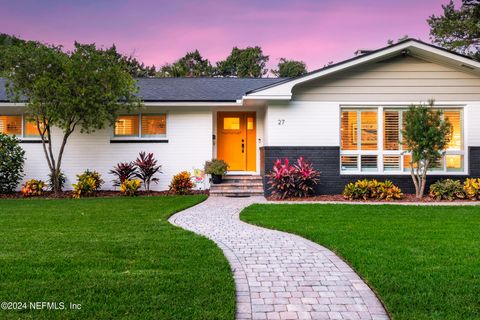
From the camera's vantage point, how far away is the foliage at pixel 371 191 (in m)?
10.6

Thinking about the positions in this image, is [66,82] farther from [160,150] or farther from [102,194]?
[160,150]

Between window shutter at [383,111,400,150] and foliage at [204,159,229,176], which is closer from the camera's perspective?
window shutter at [383,111,400,150]

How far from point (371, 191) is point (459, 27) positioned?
595 inches

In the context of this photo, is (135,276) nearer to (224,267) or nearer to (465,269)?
→ (224,267)

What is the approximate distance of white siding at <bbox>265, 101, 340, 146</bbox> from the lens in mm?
11539

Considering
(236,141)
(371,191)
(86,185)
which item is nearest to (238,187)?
(236,141)

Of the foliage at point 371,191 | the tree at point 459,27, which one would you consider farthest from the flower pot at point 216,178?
the tree at point 459,27

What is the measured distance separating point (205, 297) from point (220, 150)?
10764 mm

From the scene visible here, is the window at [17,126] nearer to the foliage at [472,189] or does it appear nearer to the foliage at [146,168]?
the foliage at [146,168]

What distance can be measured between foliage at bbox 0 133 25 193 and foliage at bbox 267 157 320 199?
798cm

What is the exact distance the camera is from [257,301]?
3.43 metres

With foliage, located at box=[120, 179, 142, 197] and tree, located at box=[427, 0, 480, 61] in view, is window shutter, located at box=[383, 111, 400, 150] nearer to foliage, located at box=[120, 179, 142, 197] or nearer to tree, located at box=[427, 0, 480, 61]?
foliage, located at box=[120, 179, 142, 197]

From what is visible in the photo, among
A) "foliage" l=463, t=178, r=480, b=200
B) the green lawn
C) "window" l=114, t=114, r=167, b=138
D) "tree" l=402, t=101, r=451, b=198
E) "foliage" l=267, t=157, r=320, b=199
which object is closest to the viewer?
the green lawn

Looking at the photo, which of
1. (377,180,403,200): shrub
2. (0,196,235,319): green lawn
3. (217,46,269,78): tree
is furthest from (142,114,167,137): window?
(217,46,269,78): tree
